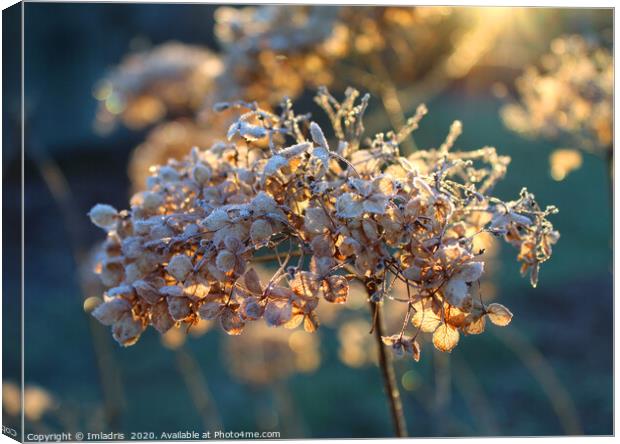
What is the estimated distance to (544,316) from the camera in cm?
505

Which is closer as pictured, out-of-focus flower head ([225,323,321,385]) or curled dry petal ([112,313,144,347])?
curled dry petal ([112,313,144,347])

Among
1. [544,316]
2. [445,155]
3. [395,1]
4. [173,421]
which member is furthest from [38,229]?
[445,155]

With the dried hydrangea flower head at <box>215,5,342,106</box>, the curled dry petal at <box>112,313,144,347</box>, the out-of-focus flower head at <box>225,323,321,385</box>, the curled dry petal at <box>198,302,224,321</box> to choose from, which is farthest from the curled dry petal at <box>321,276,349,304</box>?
the out-of-focus flower head at <box>225,323,321,385</box>

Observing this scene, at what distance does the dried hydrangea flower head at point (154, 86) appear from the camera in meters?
2.35

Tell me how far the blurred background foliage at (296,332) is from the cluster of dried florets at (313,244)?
3.73 feet

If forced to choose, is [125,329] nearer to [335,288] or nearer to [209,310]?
[209,310]

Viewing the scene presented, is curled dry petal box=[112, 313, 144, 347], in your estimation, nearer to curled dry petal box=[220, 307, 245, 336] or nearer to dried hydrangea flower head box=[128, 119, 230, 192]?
curled dry petal box=[220, 307, 245, 336]

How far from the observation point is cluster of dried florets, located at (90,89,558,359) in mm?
790

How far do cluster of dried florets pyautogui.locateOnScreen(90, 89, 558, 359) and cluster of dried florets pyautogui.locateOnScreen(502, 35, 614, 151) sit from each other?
3.13 feet

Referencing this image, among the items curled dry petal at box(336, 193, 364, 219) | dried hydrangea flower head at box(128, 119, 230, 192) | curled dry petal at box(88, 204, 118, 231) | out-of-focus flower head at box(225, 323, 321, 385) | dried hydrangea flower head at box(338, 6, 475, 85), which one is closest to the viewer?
curled dry petal at box(336, 193, 364, 219)

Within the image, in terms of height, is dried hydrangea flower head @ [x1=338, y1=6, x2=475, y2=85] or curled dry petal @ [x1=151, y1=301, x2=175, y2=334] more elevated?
dried hydrangea flower head @ [x1=338, y1=6, x2=475, y2=85]

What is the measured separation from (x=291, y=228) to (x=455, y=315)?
0.61ft

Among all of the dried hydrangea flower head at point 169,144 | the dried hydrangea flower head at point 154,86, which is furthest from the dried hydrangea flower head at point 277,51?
the dried hydrangea flower head at point 154,86

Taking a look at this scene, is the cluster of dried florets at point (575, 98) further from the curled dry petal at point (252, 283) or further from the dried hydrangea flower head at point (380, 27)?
the curled dry petal at point (252, 283)
